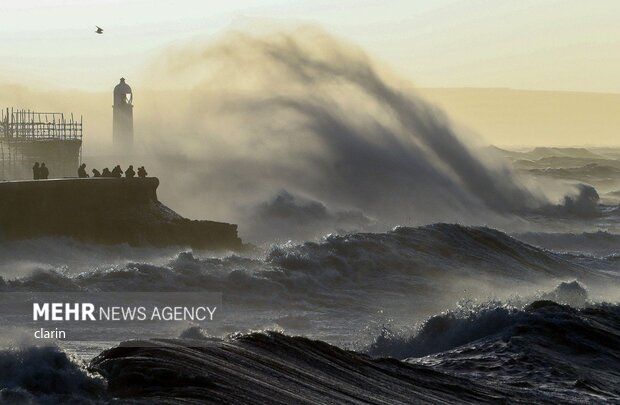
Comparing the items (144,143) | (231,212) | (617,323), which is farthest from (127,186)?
(144,143)

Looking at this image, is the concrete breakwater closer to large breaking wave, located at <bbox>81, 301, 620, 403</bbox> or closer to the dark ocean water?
the dark ocean water

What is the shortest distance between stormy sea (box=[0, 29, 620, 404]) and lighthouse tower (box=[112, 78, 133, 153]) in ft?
6.74

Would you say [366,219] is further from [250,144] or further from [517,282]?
[517,282]

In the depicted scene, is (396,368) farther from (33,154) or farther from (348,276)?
(33,154)

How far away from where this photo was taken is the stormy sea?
9781mm

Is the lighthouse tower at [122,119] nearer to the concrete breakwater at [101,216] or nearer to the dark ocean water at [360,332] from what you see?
the concrete breakwater at [101,216]

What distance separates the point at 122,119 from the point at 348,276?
20.5 metres

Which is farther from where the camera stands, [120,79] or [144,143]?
[144,143]

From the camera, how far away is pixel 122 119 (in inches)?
1620

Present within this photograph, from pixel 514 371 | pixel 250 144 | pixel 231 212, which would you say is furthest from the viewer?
pixel 250 144

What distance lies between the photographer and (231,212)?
37.5m

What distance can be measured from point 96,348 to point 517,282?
42.7 feet

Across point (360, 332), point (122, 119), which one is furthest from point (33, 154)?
point (360, 332)

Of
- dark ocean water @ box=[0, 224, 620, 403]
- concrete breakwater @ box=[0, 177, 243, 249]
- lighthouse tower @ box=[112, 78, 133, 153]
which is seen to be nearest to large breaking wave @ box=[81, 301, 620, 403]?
dark ocean water @ box=[0, 224, 620, 403]
